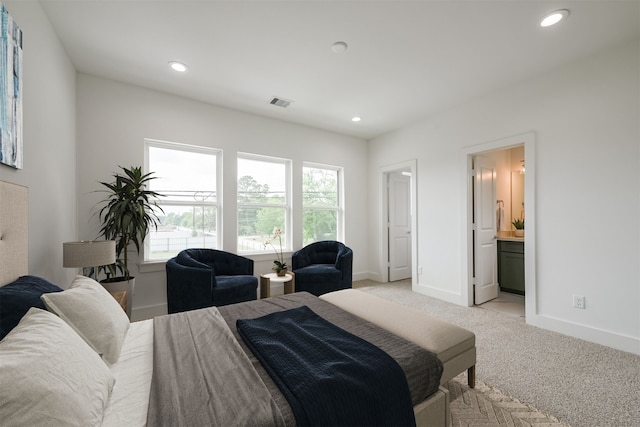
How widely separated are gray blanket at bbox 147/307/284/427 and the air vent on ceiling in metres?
3.04

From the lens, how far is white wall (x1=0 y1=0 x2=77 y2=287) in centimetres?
179

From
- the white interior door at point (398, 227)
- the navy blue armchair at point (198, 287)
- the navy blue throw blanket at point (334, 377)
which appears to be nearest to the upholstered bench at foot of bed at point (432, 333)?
the navy blue throw blanket at point (334, 377)

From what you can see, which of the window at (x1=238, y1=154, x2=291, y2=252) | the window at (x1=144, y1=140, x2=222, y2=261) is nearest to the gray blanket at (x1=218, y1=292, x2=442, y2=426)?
the window at (x1=144, y1=140, x2=222, y2=261)

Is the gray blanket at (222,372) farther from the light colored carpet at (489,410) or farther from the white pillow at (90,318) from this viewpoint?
the light colored carpet at (489,410)

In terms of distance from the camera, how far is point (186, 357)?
1.34m

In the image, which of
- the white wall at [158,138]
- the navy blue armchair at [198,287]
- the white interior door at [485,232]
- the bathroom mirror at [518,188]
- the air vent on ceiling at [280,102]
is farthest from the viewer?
the bathroom mirror at [518,188]

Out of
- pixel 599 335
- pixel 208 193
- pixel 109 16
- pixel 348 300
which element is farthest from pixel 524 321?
pixel 109 16

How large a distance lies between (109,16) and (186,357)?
8.81 ft

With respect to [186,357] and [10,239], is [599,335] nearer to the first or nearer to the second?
[186,357]

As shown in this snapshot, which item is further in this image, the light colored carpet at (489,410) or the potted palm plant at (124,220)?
the potted palm plant at (124,220)

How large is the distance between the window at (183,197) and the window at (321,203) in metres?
1.53

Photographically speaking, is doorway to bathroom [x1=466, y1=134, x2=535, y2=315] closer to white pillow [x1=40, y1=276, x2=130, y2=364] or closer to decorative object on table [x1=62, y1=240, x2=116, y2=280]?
white pillow [x1=40, y1=276, x2=130, y2=364]

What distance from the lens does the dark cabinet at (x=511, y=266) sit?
4.07 m

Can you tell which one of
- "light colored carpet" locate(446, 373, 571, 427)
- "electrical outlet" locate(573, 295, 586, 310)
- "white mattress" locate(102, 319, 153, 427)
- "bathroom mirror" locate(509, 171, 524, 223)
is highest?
"bathroom mirror" locate(509, 171, 524, 223)
